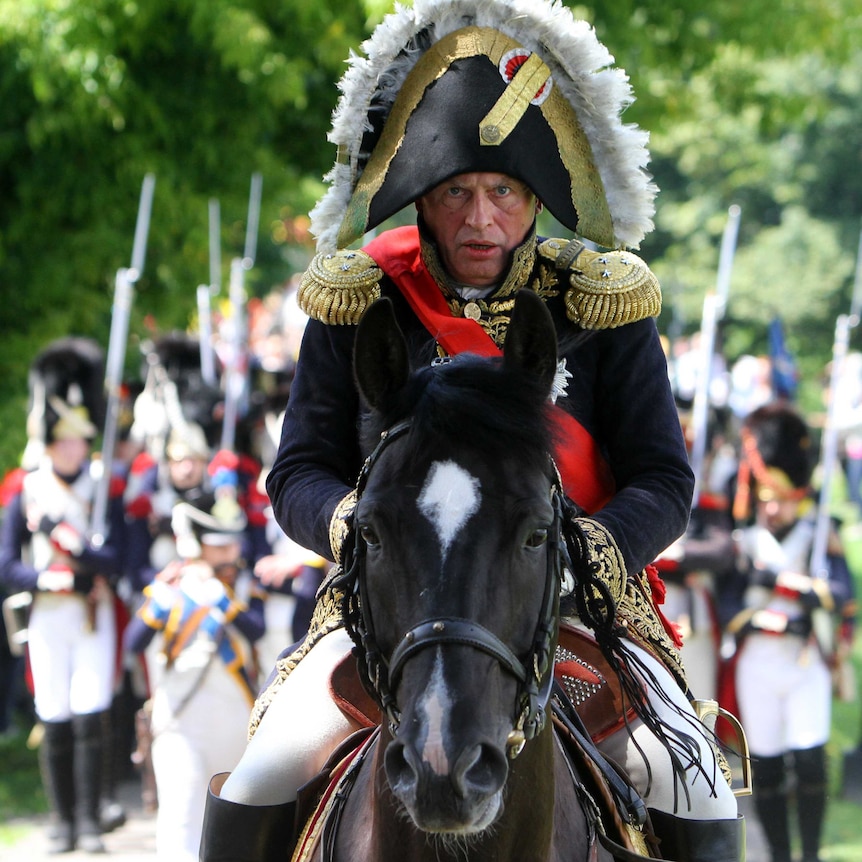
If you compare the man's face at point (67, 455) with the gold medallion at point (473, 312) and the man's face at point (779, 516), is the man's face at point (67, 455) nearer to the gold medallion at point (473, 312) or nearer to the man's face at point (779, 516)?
the man's face at point (779, 516)

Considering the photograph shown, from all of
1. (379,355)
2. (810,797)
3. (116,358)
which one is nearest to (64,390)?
(116,358)

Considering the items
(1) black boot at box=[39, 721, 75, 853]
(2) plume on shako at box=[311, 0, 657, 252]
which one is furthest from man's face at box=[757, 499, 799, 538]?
(2) plume on shako at box=[311, 0, 657, 252]

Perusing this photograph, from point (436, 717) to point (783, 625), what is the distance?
7134 millimetres

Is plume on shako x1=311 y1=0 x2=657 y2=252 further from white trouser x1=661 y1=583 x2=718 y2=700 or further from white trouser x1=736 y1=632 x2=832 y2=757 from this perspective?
white trouser x1=661 y1=583 x2=718 y2=700

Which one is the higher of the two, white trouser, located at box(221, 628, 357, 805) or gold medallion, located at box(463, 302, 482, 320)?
gold medallion, located at box(463, 302, 482, 320)

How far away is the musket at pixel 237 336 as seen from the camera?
11.4 metres

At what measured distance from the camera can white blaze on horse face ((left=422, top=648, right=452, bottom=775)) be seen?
2.59 metres

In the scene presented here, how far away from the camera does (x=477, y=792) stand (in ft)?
8.54

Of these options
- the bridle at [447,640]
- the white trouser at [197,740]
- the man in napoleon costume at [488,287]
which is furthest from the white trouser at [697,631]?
the bridle at [447,640]

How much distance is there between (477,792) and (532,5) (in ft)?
6.71

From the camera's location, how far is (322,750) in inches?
147

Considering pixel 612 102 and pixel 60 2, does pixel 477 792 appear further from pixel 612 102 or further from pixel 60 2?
pixel 60 2

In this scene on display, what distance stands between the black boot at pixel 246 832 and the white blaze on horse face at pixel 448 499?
1.16 metres

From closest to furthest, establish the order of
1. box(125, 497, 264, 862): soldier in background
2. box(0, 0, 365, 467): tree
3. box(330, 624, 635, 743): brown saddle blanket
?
box(330, 624, 635, 743): brown saddle blanket, box(125, 497, 264, 862): soldier in background, box(0, 0, 365, 467): tree
